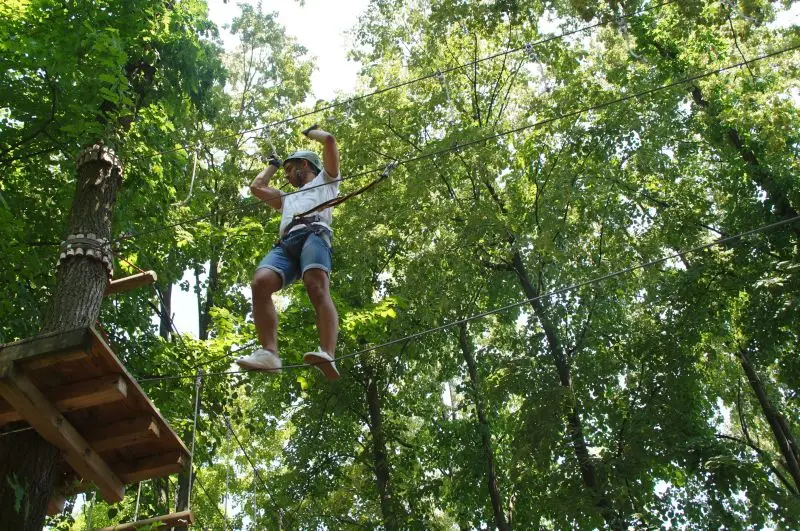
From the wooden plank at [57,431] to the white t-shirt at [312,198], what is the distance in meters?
1.63

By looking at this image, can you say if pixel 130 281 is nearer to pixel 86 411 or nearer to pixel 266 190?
pixel 86 411

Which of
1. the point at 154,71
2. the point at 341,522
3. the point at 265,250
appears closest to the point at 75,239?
the point at 154,71

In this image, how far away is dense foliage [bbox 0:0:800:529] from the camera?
728 centimetres

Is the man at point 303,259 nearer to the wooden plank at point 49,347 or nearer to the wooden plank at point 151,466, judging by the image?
the wooden plank at point 49,347

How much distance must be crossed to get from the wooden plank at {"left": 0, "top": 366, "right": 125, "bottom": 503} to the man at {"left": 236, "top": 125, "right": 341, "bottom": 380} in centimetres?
111

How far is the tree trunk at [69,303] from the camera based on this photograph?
4008mm

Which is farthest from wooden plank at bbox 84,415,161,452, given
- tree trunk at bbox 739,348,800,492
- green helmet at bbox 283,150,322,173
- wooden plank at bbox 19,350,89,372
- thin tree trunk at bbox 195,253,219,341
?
tree trunk at bbox 739,348,800,492

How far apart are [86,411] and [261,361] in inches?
48.1

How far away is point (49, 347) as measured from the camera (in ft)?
11.7

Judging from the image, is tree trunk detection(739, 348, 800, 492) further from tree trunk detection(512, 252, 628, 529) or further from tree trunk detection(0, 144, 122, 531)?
tree trunk detection(0, 144, 122, 531)

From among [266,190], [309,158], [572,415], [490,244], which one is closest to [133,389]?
[266,190]

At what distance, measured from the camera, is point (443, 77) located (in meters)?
12.3

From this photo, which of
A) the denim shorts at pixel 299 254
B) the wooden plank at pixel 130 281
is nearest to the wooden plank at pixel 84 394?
the denim shorts at pixel 299 254

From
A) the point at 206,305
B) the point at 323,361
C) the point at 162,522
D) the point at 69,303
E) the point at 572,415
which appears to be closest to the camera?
the point at 323,361
